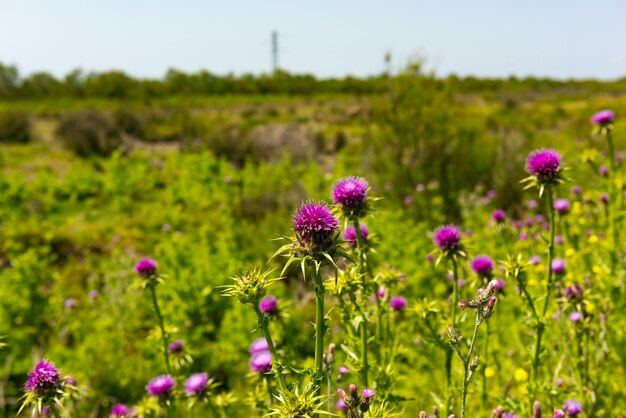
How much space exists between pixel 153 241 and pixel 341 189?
7.42m

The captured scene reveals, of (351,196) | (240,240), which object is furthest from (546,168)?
(240,240)

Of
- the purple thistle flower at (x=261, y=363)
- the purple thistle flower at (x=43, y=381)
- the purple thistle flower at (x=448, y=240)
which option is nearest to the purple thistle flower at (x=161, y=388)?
the purple thistle flower at (x=261, y=363)

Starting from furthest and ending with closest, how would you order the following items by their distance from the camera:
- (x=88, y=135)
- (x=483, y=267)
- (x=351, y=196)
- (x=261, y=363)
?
(x=88, y=135) < (x=483, y=267) < (x=261, y=363) < (x=351, y=196)

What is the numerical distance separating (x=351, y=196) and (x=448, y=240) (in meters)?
0.81

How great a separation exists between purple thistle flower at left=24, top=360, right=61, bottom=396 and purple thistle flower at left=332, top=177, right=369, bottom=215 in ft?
5.27

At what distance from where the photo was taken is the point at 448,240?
2990 mm

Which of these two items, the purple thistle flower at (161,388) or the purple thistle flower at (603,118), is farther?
the purple thistle flower at (603,118)

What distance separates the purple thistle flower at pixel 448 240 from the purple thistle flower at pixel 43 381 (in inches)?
84.5

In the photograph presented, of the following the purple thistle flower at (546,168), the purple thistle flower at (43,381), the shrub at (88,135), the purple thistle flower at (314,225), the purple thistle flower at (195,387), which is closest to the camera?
the purple thistle flower at (314,225)

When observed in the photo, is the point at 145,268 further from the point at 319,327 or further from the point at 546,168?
the point at 546,168

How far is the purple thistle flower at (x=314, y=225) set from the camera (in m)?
1.88

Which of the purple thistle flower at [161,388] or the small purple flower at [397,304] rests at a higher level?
the small purple flower at [397,304]

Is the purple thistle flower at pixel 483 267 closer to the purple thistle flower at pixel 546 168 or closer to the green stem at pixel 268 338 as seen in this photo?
the purple thistle flower at pixel 546 168

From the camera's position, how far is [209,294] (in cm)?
620
